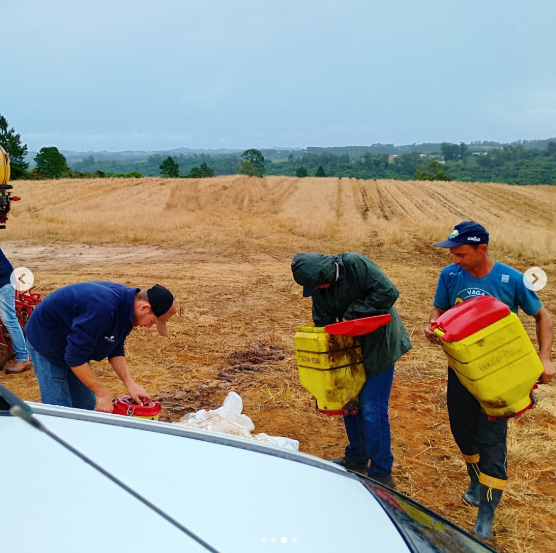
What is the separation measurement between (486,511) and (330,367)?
48.3 inches

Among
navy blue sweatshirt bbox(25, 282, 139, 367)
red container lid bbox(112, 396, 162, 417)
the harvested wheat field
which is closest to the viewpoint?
navy blue sweatshirt bbox(25, 282, 139, 367)

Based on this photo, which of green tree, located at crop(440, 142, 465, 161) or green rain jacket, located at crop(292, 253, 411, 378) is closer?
green rain jacket, located at crop(292, 253, 411, 378)

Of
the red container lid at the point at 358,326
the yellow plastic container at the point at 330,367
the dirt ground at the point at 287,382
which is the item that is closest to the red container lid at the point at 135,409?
the yellow plastic container at the point at 330,367

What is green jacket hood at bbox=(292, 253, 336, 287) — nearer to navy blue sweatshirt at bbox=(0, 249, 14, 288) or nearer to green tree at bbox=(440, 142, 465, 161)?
navy blue sweatshirt at bbox=(0, 249, 14, 288)

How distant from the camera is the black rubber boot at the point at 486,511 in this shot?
10.1ft

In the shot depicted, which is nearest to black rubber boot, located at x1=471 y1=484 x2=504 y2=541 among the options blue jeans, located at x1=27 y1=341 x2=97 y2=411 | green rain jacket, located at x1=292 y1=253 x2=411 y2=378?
green rain jacket, located at x1=292 y1=253 x2=411 y2=378

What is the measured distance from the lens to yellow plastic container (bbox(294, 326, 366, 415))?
321 cm

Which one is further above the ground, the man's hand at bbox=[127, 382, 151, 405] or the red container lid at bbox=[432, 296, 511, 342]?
the red container lid at bbox=[432, 296, 511, 342]

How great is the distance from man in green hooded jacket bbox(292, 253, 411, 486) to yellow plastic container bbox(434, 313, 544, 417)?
0.50 m

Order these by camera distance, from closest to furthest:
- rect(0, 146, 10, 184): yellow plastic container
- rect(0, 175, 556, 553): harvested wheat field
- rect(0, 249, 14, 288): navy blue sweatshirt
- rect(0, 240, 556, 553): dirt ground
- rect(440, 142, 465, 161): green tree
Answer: rect(0, 240, 556, 553): dirt ground → rect(0, 175, 556, 553): harvested wheat field → rect(0, 146, 10, 184): yellow plastic container → rect(0, 249, 14, 288): navy blue sweatshirt → rect(440, 142, 465, 161): green tree

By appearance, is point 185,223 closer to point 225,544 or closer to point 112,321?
point 112,321

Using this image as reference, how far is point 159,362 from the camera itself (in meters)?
5.86

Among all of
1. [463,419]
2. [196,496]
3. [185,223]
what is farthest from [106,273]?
[196,496]

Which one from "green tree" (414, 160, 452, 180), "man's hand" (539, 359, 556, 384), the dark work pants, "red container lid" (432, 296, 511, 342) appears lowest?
the dark work pants
